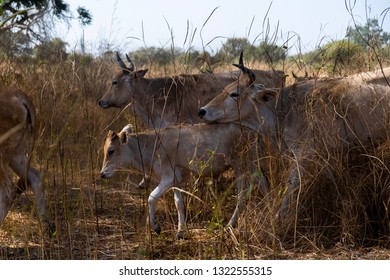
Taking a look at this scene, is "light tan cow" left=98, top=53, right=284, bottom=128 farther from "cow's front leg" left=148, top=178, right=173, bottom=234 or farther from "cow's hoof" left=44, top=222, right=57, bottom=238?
"cow's hoof" left=44, top=222, right=57, bottom=238

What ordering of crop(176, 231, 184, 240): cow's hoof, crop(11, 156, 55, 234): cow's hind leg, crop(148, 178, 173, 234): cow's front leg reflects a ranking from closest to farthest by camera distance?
crop(176, 231, 184, 240): cow's hoof → crop(11, 156, 55, 234): cow's hind leg → crop(148, 178, 173, 234): cow's front leg

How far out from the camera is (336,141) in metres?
6.11

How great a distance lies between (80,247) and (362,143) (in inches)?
104

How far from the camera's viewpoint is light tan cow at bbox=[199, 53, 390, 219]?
243 inches

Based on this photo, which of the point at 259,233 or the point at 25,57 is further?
the point at 25,57

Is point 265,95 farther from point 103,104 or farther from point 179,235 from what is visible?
point 103,104

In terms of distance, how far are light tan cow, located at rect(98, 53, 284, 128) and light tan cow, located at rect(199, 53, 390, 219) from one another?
1.42 m

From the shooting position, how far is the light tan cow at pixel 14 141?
6234 millimetres

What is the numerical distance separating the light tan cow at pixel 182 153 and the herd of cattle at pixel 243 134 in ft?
0.03

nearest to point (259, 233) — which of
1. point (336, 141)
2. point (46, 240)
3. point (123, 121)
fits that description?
point (336, 141)

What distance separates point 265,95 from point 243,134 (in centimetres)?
46

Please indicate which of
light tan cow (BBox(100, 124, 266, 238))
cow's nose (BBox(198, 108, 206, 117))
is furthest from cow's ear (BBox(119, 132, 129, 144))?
cow's nose (BBox(198, 108, 206, 117))

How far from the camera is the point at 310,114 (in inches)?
251

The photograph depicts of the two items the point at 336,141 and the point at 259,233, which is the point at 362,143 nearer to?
the point at 336,141
